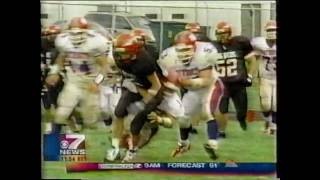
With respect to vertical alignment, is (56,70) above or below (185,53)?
below

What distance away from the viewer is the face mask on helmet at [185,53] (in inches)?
249

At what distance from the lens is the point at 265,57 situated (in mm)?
6348

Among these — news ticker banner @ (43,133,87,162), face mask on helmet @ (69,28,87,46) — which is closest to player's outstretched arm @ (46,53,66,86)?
face mask on helmet @ (69,28,87,46)

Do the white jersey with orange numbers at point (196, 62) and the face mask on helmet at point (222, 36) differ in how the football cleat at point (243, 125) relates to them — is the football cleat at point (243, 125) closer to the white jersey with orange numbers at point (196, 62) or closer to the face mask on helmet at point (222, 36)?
the white jersey with orange numbers at point (196, 62)

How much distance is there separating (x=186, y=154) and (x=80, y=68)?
1052 millimetres

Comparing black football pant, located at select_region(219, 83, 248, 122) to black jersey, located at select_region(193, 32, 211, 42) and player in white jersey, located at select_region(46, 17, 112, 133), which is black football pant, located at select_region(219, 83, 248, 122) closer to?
black jersey, located at select_region(193, 32, 211, 42)

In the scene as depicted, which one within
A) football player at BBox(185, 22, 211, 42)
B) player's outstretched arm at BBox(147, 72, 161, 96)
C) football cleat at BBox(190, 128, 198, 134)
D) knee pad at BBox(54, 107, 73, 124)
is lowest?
football cleat at BBox(190, 128, 198, 134)

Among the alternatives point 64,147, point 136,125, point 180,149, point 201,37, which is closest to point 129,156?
point 136,125

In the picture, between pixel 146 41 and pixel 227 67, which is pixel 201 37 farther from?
pixel 146 41

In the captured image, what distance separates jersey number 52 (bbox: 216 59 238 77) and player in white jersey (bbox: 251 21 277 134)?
19 cm

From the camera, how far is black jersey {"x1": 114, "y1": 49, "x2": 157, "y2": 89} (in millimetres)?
6297

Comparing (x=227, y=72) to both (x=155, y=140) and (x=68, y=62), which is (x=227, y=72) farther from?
(x=68, y=62)

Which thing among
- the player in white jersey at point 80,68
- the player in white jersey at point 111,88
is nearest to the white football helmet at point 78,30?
the player in white jersey at point 80,68

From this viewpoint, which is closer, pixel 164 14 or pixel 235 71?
pixel 164 14
